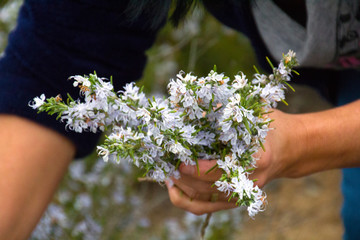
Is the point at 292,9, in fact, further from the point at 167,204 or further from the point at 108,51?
the point at 167,204

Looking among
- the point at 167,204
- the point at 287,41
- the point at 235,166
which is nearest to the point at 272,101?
the point at 235,166

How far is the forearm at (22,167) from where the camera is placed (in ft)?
3.79

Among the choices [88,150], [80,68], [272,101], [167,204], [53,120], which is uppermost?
[272,101]

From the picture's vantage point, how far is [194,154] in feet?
2.61

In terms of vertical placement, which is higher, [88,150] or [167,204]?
[88,150]

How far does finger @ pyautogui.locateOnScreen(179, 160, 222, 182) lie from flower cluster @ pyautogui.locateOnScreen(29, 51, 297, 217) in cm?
3

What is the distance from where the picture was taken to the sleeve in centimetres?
115

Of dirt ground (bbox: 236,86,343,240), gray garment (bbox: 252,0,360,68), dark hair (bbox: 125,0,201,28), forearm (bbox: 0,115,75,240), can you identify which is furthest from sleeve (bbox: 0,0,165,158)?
dirt ground (bbox: 236,86,343,240)

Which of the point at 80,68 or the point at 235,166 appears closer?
the point at 235,166

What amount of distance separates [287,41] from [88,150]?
0.73 metres

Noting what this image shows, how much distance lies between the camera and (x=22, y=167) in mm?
1177

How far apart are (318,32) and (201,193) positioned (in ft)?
1.79

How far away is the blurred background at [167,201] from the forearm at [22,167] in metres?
0.59

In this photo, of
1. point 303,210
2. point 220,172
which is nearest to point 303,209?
point 303,210
